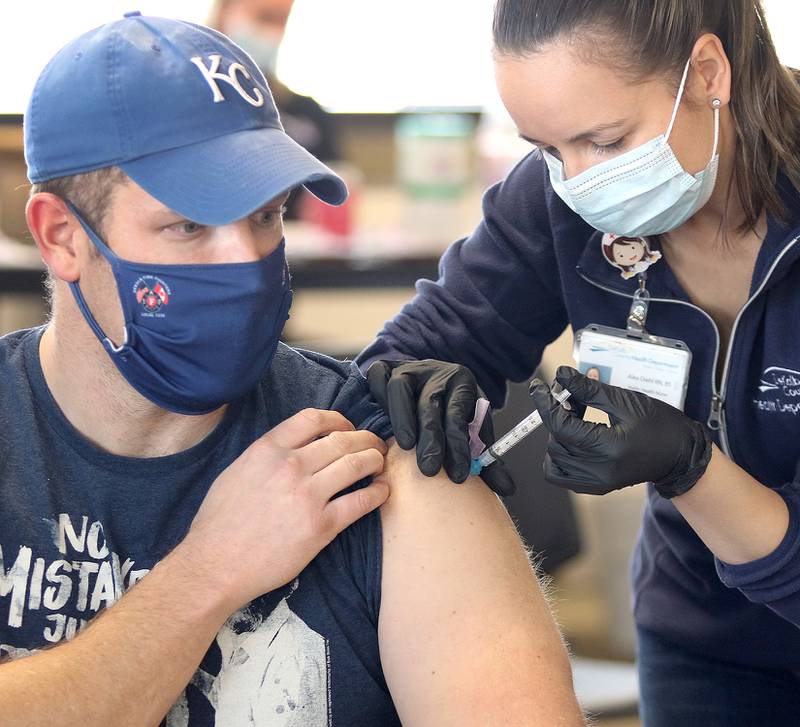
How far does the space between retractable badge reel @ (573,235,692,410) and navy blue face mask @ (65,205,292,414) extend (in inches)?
20.5

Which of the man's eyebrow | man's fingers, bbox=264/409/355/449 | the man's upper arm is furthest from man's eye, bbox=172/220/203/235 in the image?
the man's eyebrow

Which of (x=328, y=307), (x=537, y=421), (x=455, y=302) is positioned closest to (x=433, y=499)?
(x=537, y=421)

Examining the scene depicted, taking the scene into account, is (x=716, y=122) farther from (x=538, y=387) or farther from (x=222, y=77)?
(x=222, y=77)

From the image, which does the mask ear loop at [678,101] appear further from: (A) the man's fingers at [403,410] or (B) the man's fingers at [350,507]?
(B) the man's fingers at [350,507]

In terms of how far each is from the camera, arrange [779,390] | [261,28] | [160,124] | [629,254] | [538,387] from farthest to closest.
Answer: [261,28] → [629,254] → [779,390] → [538,387] → [160,124]

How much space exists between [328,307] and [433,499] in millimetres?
3477

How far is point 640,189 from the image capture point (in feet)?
4.82

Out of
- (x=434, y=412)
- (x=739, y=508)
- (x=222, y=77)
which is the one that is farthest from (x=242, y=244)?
(x=739, y=508)

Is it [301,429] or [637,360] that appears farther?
[637,360]

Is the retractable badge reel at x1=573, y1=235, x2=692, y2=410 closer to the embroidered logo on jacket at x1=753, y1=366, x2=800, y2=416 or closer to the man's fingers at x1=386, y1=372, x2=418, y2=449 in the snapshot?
the embroidered logo on jacket at x1=753, y1=366, x2=800, y2=416

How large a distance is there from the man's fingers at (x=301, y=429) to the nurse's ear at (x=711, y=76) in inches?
23.9

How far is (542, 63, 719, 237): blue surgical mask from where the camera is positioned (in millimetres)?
1452

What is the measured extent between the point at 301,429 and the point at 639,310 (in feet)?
1.79

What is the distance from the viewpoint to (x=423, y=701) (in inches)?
50.0
